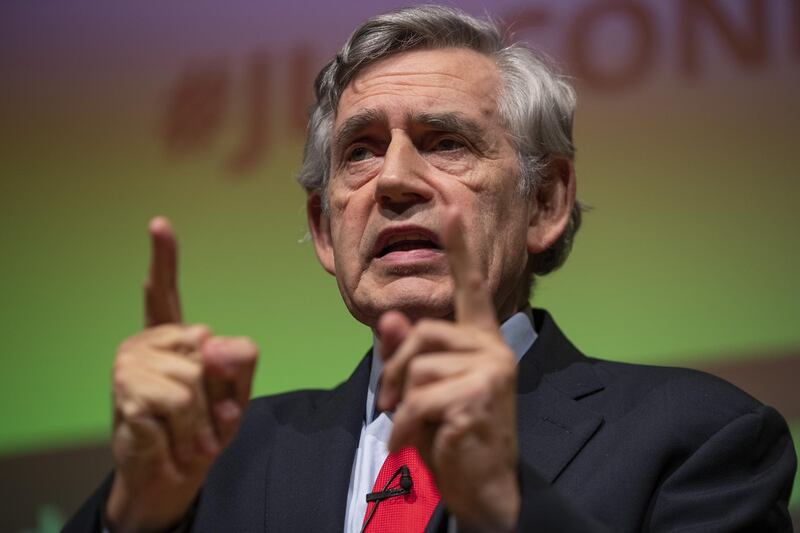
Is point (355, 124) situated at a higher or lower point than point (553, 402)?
higher

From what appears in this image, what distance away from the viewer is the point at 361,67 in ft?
7.97

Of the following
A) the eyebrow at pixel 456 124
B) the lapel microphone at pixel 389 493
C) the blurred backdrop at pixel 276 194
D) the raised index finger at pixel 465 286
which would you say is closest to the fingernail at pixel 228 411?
the raised index finger at pixel 465 286

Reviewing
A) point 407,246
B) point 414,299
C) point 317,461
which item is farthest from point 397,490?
point 407,246

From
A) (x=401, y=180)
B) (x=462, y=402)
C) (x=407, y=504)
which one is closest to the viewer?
(x=462, y=402)

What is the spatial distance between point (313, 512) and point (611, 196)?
4.14ft

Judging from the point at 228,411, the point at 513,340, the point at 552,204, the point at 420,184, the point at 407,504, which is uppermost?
the point at 420,184

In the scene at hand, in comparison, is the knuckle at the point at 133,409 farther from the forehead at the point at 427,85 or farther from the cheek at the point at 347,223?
the forehead at the point at 427,85

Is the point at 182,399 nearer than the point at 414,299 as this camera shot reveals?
Yes

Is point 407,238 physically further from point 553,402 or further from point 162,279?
point 162,279

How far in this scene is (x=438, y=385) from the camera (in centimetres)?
148

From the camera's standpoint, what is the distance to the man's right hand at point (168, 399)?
1579mm

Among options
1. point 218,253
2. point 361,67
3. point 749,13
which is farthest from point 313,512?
point 749,13

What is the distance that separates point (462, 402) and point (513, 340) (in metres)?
0.85

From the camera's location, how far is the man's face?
215 centimetres
